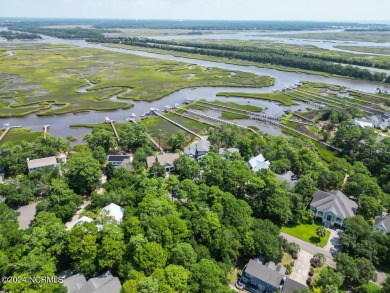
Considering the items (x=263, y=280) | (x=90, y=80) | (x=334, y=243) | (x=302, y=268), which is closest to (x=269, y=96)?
(x=90, y=80)

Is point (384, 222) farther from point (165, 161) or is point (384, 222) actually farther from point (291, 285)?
point (165, 161)

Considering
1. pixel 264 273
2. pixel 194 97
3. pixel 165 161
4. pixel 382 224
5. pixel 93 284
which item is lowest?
pixel 194 97

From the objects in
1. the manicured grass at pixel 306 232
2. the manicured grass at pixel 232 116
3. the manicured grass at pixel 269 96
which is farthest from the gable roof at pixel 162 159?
the manicured grass at pixel 269 96

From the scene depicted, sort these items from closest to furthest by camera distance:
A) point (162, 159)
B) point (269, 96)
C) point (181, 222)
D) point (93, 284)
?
point (93, 284) → point (181, 222) → point (162, 159) → point (269, 96)

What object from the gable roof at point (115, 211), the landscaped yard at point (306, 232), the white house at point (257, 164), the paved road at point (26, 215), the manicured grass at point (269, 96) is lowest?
the landscaped yard at point (306, 232)

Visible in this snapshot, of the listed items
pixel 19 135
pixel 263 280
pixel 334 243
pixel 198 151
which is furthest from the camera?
pixel 19 135

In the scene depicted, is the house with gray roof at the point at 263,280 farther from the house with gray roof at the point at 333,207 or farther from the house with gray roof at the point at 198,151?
the house with gray roof at the point at 198,151
